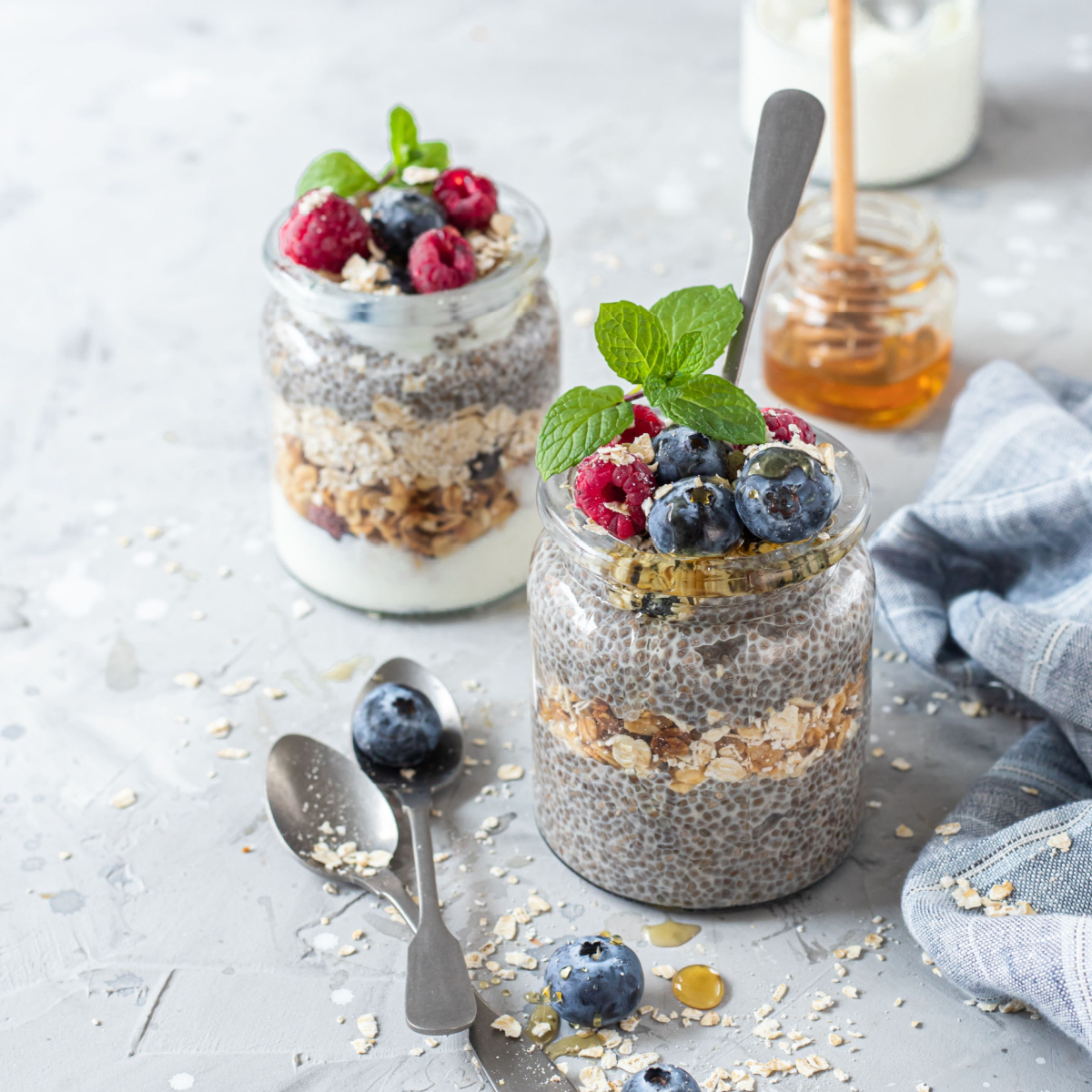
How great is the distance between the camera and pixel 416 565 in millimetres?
1238

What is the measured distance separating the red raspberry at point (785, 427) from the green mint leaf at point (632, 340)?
0.08 meters

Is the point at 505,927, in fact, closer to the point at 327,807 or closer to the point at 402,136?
the point at 327,807

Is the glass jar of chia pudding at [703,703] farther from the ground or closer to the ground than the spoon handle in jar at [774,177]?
closer to the ground

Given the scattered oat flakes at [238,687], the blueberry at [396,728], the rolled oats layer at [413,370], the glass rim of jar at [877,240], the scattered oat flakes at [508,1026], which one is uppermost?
the rolled oats layer at [413,370]

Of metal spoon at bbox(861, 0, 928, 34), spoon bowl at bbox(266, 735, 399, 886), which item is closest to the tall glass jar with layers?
spoon bowl at bbox(266, 735, 399, 886)

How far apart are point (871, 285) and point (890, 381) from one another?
98mm

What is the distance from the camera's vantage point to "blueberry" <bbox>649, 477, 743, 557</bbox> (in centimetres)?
82

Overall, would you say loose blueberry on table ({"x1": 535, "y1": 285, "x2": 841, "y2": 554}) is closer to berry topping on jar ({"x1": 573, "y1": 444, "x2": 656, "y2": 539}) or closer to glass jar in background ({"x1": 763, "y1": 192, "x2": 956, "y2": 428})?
berry topping on jar ({"x1": 573, "y1": 444, "x2": 656, "y2": 539})

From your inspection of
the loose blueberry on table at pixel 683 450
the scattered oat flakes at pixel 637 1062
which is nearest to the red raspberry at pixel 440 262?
the loose blueberry on table at pixel 683 450

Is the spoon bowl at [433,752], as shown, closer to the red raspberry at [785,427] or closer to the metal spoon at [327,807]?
the metal spoon at [327,807]

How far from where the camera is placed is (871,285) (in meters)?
1.42

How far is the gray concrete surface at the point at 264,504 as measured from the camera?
3.05 feet

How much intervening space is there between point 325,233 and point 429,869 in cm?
50

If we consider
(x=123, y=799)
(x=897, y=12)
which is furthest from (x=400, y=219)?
(x=897, y=12)
